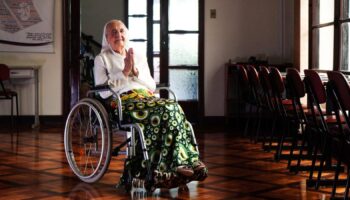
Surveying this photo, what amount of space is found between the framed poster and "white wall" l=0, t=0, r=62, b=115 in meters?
0.07

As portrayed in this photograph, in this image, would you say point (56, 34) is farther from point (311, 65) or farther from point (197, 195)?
point (197, 195)

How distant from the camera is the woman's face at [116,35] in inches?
175

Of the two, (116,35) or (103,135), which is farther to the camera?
(116,35)

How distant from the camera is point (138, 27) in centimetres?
1160

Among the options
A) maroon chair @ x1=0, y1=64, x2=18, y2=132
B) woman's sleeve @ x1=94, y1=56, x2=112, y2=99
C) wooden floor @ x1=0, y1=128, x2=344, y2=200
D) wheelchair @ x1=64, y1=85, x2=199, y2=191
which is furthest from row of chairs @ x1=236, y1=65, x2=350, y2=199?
maroon chair @ x1=0, y1=64, x2=18, y2=132

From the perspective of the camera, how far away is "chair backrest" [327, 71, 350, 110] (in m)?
3.21

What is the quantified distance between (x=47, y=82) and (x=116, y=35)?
3.99 metres

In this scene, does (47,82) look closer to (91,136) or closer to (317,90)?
(91,136)

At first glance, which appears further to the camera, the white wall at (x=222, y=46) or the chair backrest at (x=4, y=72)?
the white wall at (x=222, y=46)

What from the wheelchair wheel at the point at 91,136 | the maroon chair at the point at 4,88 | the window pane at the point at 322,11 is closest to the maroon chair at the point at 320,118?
the wheelchair wheel at the point at 91,136

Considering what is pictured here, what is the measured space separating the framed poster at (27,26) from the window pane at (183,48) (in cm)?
159

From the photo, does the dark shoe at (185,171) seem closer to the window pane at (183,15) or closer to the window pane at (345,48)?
the window pane at (345,48)

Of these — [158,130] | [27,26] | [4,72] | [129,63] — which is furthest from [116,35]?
[27,26]

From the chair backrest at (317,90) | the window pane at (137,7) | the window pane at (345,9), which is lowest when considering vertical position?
the chair backrest at (317,90)
